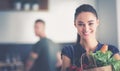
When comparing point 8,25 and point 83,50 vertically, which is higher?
point 8,25

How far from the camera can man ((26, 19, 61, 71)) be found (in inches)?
45.8

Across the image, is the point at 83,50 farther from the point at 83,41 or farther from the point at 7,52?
the point at 7,52

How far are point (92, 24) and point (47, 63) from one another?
0.30 metres

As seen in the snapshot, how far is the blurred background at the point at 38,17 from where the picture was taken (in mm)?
1148

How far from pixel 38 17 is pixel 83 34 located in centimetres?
24

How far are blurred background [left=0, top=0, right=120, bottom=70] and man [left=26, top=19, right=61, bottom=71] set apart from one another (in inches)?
0.9

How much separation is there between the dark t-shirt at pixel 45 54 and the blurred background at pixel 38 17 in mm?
29

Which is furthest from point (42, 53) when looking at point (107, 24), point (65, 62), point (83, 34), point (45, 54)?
point (107, 24)

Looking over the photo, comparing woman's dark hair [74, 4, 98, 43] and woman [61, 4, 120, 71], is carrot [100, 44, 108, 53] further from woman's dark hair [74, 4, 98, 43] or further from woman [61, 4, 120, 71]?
woman's dark hair [74, 4, 98, 43]

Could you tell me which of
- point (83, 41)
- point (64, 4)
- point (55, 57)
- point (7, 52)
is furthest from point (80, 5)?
point (7, 52)

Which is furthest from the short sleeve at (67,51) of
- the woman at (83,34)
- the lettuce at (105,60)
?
the lettuce at (105,60)

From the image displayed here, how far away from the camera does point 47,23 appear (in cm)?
117

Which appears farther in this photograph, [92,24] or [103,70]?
[92,24]

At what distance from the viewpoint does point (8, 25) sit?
45.2 inches
